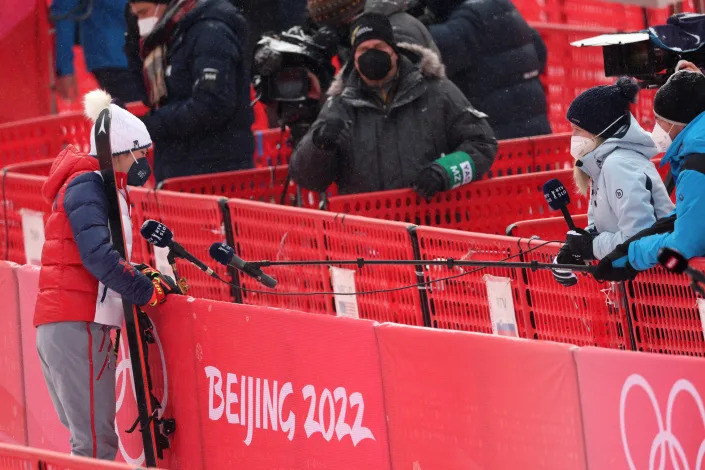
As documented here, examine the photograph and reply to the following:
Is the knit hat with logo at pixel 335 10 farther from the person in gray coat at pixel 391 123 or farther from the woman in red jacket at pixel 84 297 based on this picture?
the woman in red jacket at pixel 84 297

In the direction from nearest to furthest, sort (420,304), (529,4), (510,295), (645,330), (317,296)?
(645,330)
(510,295)
(420,304)
(317,296)
(529,4)

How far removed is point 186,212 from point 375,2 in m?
1.79

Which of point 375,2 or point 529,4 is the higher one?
point 529,4

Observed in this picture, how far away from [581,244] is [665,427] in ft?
3.89

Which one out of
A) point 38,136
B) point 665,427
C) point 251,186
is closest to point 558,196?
point 665,427

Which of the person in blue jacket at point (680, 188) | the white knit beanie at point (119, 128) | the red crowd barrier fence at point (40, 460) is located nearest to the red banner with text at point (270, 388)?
the white knit beanie at point (119, 128)

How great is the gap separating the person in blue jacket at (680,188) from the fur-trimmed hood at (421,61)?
9.02ft

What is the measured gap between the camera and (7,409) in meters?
9.25

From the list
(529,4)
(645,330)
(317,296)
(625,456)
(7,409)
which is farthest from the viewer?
(529,4)

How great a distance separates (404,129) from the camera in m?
8.83

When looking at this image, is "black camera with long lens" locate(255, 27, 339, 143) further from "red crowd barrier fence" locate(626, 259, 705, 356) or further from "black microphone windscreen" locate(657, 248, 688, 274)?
"black microphone windscreen" locate(657, 248, 688, 274)

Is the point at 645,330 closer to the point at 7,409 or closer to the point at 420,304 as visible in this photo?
the point at 420,304

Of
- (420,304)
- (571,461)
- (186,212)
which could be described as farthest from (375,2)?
(571,461)

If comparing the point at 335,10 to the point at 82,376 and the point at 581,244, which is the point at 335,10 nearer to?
the point at 82,376
